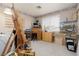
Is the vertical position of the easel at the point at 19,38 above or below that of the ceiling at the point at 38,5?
below

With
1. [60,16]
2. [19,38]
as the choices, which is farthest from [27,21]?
[60,16]

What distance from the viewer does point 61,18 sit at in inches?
65.8

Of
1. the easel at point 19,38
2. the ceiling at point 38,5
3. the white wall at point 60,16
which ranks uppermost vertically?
the ceiling at point 38,5

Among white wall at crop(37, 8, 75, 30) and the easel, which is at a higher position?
white wall at crop(37, 8, 75, 30)

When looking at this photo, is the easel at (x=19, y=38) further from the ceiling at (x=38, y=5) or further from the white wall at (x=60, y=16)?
the white wall at (x=60, y=16)

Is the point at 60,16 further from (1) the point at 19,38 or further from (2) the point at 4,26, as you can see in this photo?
(2) the point at 4,26

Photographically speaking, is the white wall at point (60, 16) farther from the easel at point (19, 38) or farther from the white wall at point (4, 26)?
the easel at point (19, 38)

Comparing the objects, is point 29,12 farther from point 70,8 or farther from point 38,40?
point 70,8

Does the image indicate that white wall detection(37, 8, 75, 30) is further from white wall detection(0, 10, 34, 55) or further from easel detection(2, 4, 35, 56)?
easel detection(2, 4, 35, 56)

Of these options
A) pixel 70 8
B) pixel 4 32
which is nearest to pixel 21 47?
pixel 4 32

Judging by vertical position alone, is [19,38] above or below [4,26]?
below

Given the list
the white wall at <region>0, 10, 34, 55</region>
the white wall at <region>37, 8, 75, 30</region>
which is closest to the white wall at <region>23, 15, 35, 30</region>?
the white wall at <region>0, 10, 34, 55</region>

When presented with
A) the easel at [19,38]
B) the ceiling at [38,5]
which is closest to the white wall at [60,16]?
the ceiling at [38,5]

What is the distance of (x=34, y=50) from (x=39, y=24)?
37 centimetres
